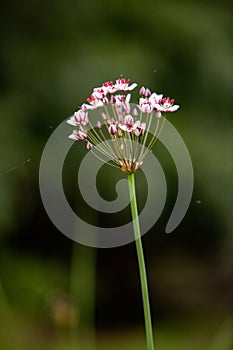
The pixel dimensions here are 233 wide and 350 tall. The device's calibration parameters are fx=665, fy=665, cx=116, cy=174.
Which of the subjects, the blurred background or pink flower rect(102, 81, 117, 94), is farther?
the blurred background

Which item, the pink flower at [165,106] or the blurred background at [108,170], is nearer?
the pink flower at [165,106]

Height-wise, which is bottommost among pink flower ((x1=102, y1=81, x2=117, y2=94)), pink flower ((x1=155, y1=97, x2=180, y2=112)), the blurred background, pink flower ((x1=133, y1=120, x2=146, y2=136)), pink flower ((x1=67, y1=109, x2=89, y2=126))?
pink flower ((x1=133, y1=120, x2=146, y2=136))

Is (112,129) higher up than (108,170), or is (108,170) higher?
(108,170)

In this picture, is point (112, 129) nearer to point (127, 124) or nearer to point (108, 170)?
point (127, 124)

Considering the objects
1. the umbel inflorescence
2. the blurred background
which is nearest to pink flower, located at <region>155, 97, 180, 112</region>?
the umbel inflorescence

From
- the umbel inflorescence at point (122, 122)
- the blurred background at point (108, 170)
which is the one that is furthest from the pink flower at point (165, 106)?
the blurred background at point (108, 170)

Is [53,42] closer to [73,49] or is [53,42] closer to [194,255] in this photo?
[73,49]

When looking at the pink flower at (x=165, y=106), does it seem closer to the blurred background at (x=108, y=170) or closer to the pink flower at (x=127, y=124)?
the pink flower at (x=127, y=124)

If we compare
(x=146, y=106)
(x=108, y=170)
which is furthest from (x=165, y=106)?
(x=108, y=170)

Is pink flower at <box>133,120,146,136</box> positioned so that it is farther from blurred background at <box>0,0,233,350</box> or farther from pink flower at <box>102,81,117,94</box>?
blurred background at <box>0,0,233,350</box>
